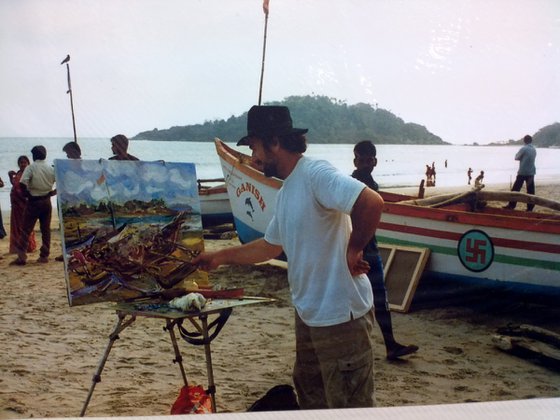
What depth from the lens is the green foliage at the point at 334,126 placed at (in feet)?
7.93

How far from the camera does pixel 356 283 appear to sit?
1582 mm

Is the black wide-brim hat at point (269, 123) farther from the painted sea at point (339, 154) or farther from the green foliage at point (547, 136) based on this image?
the green foliage at point (547, 136)

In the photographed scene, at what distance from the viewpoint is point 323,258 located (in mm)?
1558

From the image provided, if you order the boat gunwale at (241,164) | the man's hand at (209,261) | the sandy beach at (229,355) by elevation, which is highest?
the boat gunwale at (241,164)

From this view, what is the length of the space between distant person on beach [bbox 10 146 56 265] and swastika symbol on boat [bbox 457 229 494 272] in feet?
6.99

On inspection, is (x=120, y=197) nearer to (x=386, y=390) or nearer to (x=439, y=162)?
(x=386, y=390)

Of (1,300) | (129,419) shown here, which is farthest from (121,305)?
(1,300)

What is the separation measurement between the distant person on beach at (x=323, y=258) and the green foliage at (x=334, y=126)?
2.51ft

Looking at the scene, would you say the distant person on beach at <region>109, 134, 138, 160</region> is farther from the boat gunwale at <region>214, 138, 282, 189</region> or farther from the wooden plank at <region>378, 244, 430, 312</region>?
the wooden plank at <region>378, 244, 430, 312</region>

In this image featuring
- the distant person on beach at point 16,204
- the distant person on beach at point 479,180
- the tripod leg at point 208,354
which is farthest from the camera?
the distant person on beach at point 479,180

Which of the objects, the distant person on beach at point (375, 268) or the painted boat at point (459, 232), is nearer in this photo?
the distant person on beach at point (375, 268)

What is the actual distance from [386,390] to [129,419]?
1.05 meters

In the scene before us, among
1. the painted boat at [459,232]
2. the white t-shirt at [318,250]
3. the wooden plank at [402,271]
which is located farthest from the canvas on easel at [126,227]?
the wooden plank at [402,271]

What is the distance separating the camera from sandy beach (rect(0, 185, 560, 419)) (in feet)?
7.34
